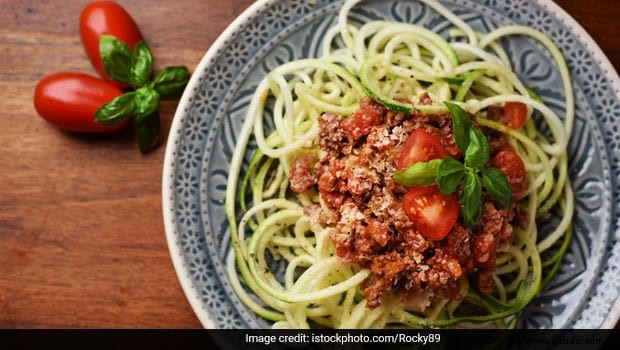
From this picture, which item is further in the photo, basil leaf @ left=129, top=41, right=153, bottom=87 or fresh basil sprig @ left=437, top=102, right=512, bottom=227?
basil leaf @ left=129, top=41, right=153, bottom=87

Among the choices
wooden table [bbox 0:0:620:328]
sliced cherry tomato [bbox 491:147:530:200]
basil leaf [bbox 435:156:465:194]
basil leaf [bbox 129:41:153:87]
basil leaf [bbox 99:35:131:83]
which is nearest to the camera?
basil leaf [bbox 435:156:465:194]

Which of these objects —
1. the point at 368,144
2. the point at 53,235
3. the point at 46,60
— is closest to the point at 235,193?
the point at 368,144

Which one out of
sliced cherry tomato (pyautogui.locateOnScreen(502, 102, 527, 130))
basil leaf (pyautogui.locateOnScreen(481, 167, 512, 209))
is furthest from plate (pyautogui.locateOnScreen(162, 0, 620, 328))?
basil leaf (pyautogui.locateOnScreen(481, 167, 512, 209))

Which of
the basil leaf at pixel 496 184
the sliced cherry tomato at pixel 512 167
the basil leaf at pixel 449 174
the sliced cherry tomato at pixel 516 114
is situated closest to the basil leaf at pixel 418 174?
the basil leaf at pixel 449 174

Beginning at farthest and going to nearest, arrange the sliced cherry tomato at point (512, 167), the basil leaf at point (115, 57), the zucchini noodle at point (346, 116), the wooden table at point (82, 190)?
the wooden table at point (82, 190), the basil leaf at point (115, 57), the zucchini noodle at point (346, 116), the sliced cherry tomato at point (512, 167)

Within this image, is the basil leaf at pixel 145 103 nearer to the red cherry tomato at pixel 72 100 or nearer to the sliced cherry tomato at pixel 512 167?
the red cherry tomato at pixel 72 100

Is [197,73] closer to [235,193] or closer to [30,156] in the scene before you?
[235,193]

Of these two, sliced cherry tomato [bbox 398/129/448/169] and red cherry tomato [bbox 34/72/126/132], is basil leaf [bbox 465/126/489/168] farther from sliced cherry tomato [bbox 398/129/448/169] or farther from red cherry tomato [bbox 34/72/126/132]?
red cherry tomato [bbox 34/72/126/132]
